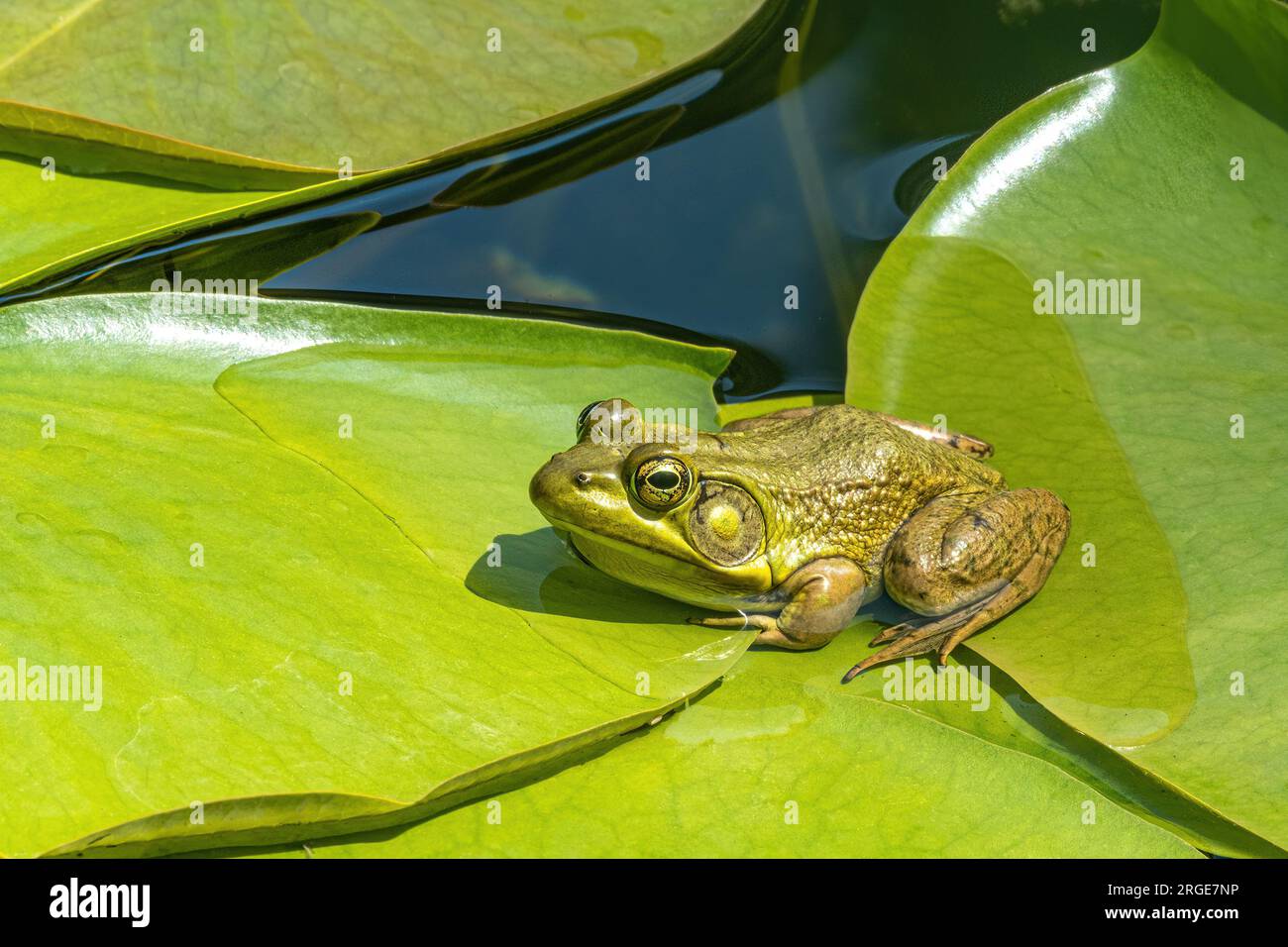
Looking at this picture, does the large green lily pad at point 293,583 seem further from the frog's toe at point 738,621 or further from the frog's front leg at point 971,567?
the frog's front leg at point 971,567

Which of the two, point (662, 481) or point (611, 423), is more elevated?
point (611, 423)

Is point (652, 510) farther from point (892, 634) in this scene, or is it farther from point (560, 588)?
point (892, 634)

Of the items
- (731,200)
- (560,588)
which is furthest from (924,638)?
(731,200)

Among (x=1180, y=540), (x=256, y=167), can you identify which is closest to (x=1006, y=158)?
(x=1180, y=540)

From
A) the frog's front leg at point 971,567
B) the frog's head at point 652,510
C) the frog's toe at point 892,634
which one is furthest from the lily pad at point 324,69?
the frog's toe at point 892,634

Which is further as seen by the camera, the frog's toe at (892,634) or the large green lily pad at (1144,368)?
the frog's toe at (892,634)

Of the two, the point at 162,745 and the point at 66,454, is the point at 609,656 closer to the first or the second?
the point at 162,745
